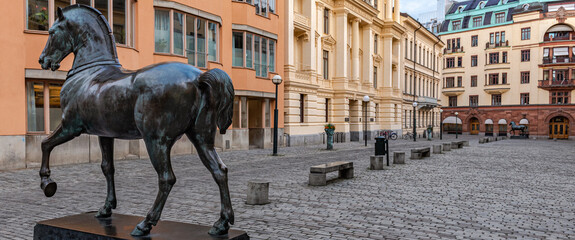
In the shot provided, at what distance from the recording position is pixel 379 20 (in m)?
43.4

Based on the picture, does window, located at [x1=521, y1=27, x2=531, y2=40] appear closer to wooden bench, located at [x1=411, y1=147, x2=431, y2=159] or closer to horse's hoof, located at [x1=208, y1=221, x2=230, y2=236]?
wooden bench, located at [x1=411, y1=147, x2=431, y2=159]

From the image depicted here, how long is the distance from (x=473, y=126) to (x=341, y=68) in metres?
45.8

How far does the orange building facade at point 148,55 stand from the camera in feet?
47.0

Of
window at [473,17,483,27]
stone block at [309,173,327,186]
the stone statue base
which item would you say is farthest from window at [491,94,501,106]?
the stone statue base

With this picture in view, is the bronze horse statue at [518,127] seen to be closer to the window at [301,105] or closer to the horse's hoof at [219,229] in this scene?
the window at [301,105]

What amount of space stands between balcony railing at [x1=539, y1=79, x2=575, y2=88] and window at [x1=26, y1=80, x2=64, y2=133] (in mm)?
66926

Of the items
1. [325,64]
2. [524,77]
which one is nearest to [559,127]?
[524,77]

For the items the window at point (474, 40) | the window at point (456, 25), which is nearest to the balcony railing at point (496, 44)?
the window at point (474, 40)

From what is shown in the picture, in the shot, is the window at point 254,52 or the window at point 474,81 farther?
the window at point 474,81

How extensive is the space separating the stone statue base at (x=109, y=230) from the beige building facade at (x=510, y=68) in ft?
232

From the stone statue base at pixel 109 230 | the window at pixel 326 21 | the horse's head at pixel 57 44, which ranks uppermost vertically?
the window at pixel 326 21

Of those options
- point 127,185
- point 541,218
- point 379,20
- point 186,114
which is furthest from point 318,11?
point 186,114

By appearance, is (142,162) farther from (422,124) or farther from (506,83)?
(506,83)

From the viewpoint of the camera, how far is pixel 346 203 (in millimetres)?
8367
